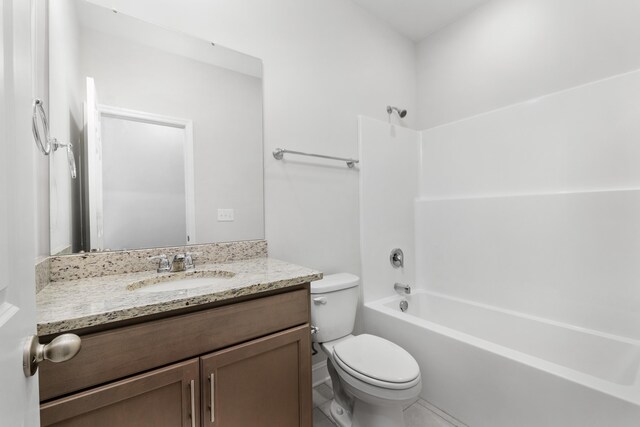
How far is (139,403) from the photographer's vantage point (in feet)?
2.53

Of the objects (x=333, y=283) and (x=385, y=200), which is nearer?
(x=333, y=283)

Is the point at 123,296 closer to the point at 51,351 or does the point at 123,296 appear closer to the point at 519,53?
the point at 51,351

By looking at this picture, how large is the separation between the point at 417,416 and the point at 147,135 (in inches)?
81.6

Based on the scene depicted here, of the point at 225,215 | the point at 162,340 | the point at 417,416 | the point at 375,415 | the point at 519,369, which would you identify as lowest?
the point at 417,416

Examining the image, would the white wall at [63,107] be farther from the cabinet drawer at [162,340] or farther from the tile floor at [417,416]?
the tile floor at [417,416]

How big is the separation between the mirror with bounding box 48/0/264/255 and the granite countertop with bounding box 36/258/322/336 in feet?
0.77

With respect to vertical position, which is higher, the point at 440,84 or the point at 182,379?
the point at 440,84

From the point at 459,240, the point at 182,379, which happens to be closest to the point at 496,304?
the point at 459,240

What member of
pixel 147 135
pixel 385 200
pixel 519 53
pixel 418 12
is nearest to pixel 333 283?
pixel 385 200

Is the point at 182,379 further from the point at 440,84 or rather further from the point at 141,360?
the point at 440,84

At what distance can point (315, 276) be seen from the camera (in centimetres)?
114

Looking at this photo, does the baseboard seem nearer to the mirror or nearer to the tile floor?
the tile floor

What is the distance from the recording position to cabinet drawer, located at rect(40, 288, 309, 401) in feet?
2.24

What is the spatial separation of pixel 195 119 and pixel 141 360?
44.2 inches
